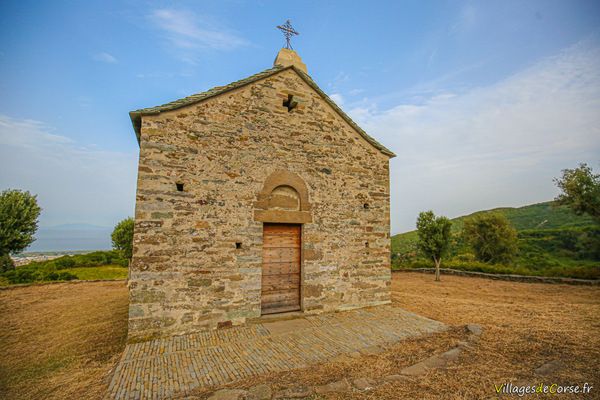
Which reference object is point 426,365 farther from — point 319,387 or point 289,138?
point 289,138

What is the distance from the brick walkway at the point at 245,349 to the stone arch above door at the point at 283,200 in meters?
2.51

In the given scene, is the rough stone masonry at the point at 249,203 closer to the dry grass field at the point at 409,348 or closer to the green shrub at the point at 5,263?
the dry grass field at the point at 409,348

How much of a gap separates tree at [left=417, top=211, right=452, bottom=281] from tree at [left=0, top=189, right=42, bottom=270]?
19593mm

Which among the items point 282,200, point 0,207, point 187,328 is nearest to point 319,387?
point 187,328

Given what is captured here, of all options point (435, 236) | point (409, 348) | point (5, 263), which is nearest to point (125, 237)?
point (5, 263)

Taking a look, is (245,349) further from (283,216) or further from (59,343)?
(59,343)

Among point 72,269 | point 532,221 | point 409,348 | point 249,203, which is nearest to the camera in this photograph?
point 409,348

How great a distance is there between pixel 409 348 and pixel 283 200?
13.7 ft

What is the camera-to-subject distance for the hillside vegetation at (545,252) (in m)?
14.1

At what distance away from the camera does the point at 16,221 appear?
39.7ft

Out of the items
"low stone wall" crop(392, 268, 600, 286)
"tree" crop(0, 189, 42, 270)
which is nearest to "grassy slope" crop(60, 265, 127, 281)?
"tree" crop(0, 189, 42, 270)

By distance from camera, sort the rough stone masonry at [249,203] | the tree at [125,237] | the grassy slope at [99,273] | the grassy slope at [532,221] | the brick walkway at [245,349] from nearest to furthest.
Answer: the brick walkway at [245,349], the rough stone masonry at [249,203], the tree at [125,237], the grassy slope at [99,273], the grassy slope at [532,221]

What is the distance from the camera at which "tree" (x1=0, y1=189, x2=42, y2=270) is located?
11.9 meters

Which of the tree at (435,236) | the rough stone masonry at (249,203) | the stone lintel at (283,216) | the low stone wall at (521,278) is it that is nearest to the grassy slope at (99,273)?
the rough stone masonry at (249,203)
